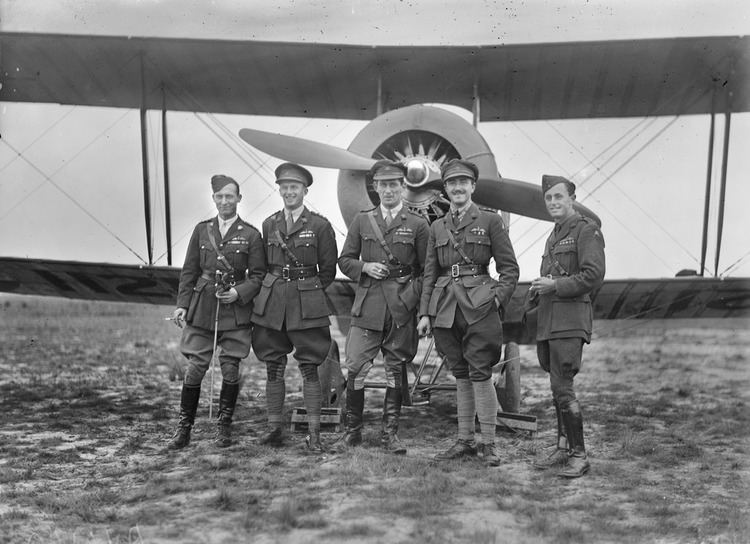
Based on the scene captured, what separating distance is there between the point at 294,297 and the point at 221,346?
0.68 meters

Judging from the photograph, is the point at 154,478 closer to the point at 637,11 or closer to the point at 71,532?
the point at 71,532

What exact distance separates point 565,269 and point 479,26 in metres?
2.93

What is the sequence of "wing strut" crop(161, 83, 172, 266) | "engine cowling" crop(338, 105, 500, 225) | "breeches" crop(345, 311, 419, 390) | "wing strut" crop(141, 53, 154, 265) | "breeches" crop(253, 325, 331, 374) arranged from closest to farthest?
1. "breeches" crop(345, 311, 419, 390)
2. "breeches" crop(253, 325, 331, 374)
3. "engine cowling" crop(338, 105, 500, 225)
4. "wing strut" crop(141, 53, 154, 265)
5. "wing strut" crop(161, 83, 172, 266)

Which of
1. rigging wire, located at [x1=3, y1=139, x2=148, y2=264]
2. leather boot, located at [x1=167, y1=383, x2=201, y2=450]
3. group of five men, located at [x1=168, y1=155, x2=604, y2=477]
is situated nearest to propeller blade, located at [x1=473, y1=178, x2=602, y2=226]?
group of five men, located at [x1=168, y1=155, x2=604, y2=477]

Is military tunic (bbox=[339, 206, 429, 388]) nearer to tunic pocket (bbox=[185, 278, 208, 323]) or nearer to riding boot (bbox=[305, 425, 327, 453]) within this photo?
riding boot (bbox=[305, 425, 327, 453])

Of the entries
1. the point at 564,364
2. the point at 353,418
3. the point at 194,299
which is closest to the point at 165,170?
the point at 194,299

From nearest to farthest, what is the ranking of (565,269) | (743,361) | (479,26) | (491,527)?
(491,527)
(565,269)
(479,26)
(743,361)

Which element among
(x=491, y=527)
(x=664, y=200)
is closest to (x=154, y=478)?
(x=491, y=527)

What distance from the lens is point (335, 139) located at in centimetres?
863

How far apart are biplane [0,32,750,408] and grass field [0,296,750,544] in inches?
49.8

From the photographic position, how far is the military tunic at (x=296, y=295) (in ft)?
15.8

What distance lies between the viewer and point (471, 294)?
4438 millimetres

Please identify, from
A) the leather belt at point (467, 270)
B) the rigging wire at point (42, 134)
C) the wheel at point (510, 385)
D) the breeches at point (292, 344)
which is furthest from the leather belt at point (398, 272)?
the rigging wire at point (42, 134)

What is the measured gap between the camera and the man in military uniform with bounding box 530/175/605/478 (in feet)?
14.0
